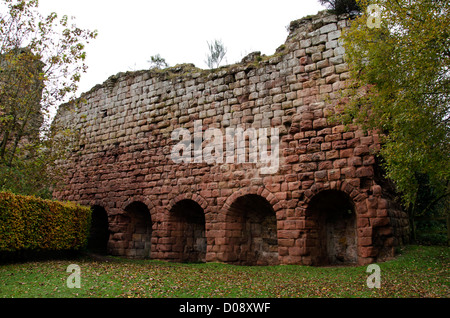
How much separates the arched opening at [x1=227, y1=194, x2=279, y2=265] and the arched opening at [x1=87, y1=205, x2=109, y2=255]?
6486mm

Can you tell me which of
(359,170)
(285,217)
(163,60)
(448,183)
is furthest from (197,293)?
(163,60)

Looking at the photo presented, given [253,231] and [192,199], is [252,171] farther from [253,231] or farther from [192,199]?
[192,199]

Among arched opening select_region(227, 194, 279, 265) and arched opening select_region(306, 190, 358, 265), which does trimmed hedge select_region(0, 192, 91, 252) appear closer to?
arched opening select_region(227, 194, 279, 265)

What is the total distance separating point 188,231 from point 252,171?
347 centimetres

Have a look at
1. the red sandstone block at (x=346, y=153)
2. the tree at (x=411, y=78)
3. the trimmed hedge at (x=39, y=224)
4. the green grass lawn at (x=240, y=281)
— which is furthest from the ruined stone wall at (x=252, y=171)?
the trimmed hedge at (x=39, y=224)

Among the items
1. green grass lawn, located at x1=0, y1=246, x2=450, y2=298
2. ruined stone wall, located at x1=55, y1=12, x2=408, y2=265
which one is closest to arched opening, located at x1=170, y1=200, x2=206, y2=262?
ruined stone wall, located at x1=55, y1=12, x2=408, y2=265

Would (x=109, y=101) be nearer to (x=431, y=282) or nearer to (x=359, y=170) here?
(x=359, y=170)

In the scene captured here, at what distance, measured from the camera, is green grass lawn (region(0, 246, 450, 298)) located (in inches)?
240

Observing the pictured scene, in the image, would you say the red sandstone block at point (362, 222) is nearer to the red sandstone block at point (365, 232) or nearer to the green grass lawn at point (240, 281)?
the red sandstone block at point (365, 232)

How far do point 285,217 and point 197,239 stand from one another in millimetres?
3902

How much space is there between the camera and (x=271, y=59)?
423 inches

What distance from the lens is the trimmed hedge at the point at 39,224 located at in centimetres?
845

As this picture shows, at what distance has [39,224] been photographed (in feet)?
30.8

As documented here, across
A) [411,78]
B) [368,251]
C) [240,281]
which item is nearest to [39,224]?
[240,281]
